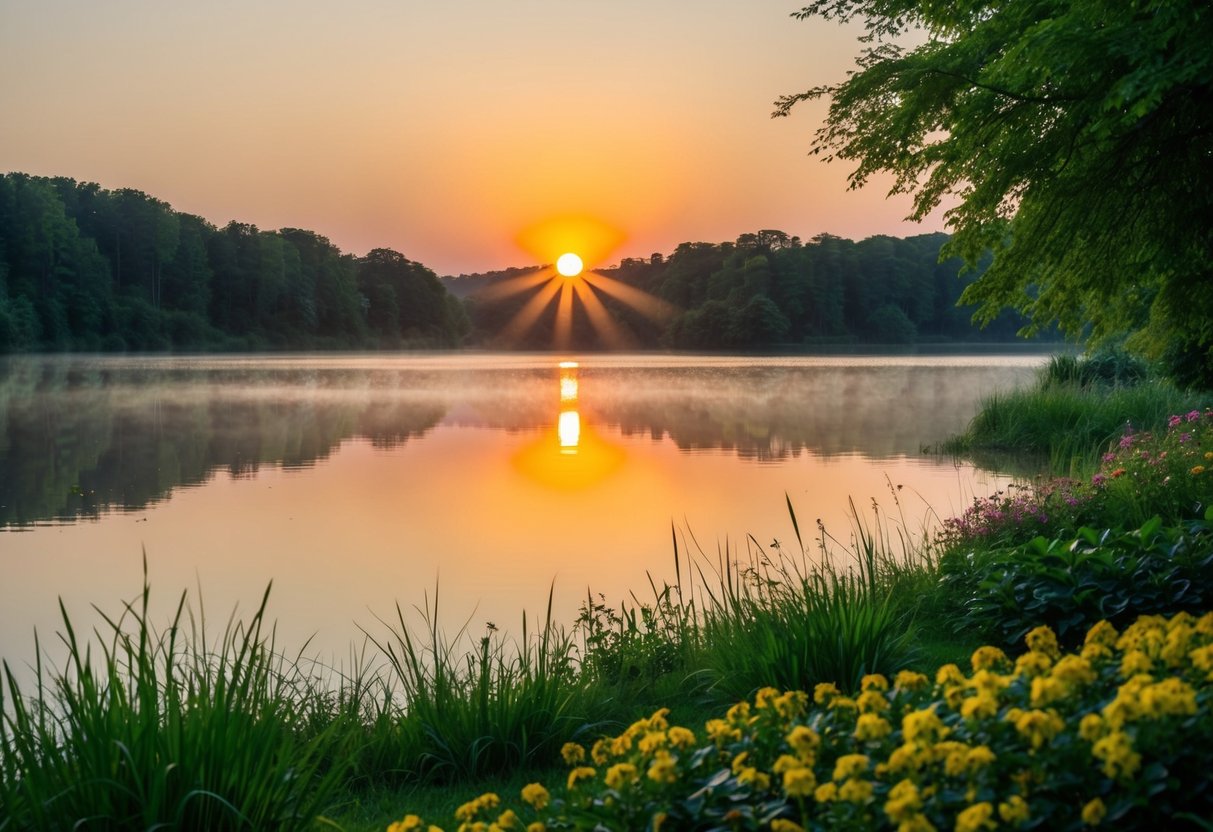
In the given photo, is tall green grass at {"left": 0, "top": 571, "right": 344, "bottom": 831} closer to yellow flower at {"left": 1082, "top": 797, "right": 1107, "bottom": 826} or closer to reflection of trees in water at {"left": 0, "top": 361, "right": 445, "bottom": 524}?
yellow flower at {"left": 1082, "top": 797, "right": 1107, "bottom": 826}

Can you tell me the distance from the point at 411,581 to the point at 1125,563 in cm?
689

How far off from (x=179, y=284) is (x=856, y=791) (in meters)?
108

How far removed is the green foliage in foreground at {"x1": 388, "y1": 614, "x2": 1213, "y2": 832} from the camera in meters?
2.84

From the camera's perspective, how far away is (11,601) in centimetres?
980

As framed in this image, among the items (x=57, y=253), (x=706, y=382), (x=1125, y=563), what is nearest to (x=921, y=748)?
(x=1125, y=563)

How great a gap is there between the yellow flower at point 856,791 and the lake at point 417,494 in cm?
499

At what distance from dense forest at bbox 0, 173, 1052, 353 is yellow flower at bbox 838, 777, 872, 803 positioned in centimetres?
8026

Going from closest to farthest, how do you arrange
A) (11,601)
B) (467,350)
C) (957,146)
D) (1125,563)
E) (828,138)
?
(1125,563) < (957,146) < (11,601) < (828,138) < (467,350)

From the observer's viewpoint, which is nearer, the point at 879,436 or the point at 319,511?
the point at 319,511

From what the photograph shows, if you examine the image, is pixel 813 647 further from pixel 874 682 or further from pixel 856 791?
pixel 856 791

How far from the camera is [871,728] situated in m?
3.17

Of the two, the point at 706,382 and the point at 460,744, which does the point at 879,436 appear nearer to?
the point at 460,744

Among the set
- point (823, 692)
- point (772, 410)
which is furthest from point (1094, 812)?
point (772, 410)

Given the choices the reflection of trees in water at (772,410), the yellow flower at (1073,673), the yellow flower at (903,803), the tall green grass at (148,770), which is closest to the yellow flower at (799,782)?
the yellow flower at (903,803)
